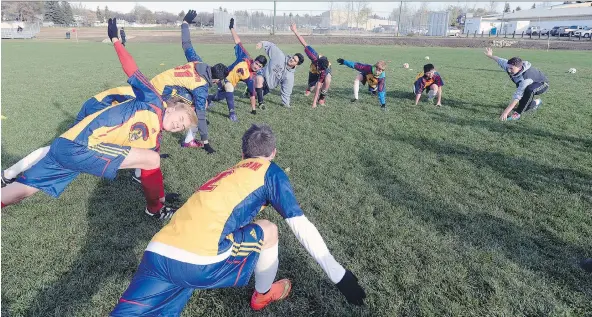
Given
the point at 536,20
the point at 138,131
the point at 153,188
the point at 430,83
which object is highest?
the point at 536,20

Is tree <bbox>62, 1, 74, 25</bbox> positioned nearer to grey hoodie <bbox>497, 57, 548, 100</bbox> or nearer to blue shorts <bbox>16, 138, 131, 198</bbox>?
grey hoodie <bbox>497, 57, 548, 100</bbox>

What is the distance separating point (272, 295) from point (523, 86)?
7.82 meters

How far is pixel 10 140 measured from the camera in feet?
21.4

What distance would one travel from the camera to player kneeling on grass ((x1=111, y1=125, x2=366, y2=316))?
2.10 metres

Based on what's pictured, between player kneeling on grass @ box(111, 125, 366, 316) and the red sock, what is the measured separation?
166 centimetres

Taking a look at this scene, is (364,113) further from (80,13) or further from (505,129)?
(80,13)

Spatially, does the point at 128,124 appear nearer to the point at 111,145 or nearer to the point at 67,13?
the point at 111,145

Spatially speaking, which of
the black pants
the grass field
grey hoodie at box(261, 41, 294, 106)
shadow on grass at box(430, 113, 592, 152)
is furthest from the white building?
the grass field

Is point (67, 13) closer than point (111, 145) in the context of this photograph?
No

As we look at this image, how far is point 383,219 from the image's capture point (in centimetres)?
409

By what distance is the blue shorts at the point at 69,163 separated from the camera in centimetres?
318

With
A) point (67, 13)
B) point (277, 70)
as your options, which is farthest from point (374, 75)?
point (67, 13)

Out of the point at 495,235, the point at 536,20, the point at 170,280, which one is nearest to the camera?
the point at 170,280

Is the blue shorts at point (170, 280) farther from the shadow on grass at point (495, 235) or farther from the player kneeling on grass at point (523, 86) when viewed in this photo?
the player kneeling on grass at point (523, 86)
